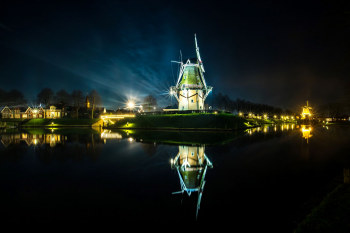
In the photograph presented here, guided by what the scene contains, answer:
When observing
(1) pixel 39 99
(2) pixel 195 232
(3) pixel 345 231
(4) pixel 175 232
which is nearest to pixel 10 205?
(4) pixel 175 232

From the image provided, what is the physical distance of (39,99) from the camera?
87.4 meters

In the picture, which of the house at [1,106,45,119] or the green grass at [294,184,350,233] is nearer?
the green grass at [294,184,350,233]

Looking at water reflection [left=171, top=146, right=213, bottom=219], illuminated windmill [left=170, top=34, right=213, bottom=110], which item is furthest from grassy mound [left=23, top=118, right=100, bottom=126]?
water reflection [left=171, top=146, right=213, bottom=219]

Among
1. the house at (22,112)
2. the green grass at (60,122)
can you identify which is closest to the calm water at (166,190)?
the green grass at (60,122)

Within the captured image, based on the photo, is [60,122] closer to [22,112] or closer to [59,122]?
[59,122]

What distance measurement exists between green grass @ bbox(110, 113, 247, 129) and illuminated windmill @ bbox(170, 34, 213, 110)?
21.4ft

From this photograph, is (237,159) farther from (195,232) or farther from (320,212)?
(195,232)

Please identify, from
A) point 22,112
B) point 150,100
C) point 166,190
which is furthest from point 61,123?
point 166,190

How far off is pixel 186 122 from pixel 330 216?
41422 millimetres

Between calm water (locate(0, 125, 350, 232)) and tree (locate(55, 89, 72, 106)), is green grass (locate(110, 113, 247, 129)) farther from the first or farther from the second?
tree (locate(55, 89, 72, 106))

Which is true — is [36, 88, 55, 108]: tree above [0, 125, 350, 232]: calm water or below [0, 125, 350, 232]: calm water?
above

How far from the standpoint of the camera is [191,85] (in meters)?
52.7

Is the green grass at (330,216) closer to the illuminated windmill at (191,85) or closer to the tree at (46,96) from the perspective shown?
the illuminated windmill at (191,85)

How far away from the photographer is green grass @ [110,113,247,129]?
43.3 m
